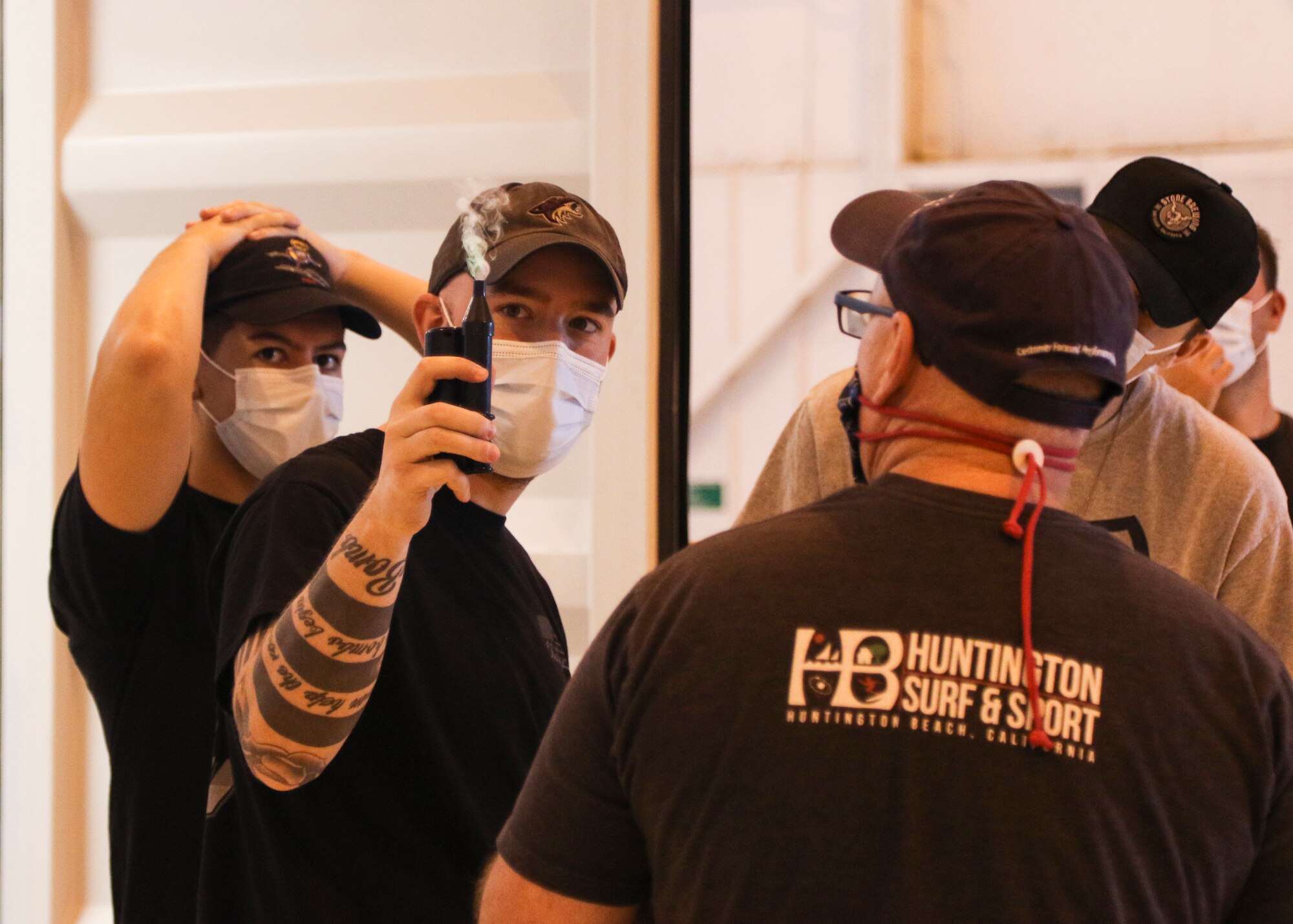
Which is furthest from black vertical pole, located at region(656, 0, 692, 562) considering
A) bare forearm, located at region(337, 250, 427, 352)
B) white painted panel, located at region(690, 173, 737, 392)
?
bare forearm, located at region(337, 250, 427, 352)

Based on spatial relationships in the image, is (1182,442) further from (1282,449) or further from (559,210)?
(559,210)

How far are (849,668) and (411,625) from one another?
1.89ft

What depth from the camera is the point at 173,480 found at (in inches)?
53.0

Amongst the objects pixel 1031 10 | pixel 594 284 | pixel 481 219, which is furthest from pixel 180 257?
pixel 1031 10

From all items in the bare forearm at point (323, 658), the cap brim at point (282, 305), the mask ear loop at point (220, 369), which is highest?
the cap brim at point (282, 305)

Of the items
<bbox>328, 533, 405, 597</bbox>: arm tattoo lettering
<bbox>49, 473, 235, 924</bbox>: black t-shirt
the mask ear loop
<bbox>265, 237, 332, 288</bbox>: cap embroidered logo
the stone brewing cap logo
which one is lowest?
<bbox>49, 473, 235, 924</bbox>: black t-shirt

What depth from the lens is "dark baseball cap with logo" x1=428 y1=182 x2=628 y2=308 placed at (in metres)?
1.23

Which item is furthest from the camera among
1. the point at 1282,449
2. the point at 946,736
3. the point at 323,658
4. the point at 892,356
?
the point at 1282,449

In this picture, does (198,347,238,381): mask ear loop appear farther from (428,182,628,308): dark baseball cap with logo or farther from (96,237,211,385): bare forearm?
(428,182,628,308): dark baseball cap with logo

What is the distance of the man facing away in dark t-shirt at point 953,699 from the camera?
2.44ft

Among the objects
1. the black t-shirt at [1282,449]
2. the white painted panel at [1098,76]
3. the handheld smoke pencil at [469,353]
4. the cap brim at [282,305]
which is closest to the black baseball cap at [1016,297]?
the handheld smoke pencil at [469,353]

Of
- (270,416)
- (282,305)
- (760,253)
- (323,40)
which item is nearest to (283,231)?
(282,305)

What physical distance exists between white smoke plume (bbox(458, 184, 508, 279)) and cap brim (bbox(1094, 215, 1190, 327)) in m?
0.71

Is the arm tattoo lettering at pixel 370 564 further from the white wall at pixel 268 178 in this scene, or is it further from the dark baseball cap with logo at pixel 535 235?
the white wall at pixel 268 178
